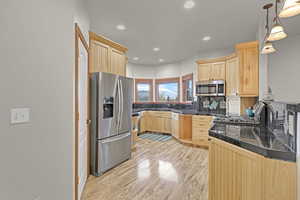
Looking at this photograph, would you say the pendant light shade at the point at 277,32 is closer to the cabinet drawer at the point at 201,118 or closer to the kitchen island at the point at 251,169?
the kitchen island at the point at 251,169

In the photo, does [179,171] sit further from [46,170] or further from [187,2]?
[187,2]

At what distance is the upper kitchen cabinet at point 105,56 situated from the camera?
268 centimetres

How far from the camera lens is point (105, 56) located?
293 cm

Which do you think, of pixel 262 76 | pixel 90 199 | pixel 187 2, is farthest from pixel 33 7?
pixel 262 76

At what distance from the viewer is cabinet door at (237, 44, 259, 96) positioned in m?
3.11

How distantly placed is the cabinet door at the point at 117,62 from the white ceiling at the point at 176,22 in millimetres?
540

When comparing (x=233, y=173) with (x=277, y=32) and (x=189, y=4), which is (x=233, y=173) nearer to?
(x=277, y=32)

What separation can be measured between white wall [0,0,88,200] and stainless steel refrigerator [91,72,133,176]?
937 mm

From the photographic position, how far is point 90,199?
1.93 m

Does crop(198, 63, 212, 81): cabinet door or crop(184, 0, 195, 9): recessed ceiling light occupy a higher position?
crop(184, 0, 195, 9): recessed ceiling light

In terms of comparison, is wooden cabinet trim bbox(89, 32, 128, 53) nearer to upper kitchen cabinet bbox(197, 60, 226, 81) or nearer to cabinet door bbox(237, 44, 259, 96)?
upper kitchen cabinet bbox(197, 60, 226, 81)

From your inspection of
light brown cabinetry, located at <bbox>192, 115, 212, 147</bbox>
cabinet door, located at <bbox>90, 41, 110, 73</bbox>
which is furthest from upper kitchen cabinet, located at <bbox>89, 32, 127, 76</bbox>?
light brown cabinetry, located at <bbox>192, 115, 212, 147</bbox>

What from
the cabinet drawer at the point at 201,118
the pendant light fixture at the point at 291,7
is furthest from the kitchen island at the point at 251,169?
the cabinet drawer at the point at 201,118

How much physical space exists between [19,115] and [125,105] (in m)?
2.03
